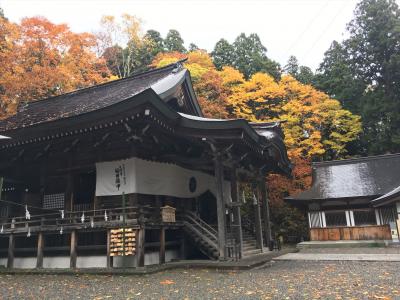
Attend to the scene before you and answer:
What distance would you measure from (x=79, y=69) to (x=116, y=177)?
64.6ft

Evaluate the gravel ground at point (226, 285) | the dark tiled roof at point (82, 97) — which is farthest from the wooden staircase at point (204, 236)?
the dark tiled roof at point (82, 97)

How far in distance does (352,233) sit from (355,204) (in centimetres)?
193

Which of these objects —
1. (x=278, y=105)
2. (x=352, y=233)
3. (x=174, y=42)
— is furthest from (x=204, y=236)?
(x=174, y=42)

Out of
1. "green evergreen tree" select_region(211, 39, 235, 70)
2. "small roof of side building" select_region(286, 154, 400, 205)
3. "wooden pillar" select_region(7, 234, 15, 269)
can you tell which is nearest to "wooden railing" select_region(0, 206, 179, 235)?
"wooden pillar" select_region(7, 234, 15, 269)

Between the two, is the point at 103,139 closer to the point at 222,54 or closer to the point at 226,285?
the point at 226,285

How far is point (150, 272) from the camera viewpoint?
9.66 meters

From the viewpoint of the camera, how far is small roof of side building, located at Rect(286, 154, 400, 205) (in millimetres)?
22766

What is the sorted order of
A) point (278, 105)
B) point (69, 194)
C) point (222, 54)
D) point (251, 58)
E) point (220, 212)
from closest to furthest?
1. point (220, 212)
2. point (69, 194)
3. point (278, 105)
4. point (251, 58)
5. point (222, 54)

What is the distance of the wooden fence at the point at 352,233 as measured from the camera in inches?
844

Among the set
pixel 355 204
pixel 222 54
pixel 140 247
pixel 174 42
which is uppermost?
pixel 174 42

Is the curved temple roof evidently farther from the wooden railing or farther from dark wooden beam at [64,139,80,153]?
the wooden railing

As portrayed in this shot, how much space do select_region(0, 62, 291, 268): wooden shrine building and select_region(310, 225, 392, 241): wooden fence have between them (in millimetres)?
10003

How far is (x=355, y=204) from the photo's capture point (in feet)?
74.9

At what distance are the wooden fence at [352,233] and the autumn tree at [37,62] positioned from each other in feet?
69.0
